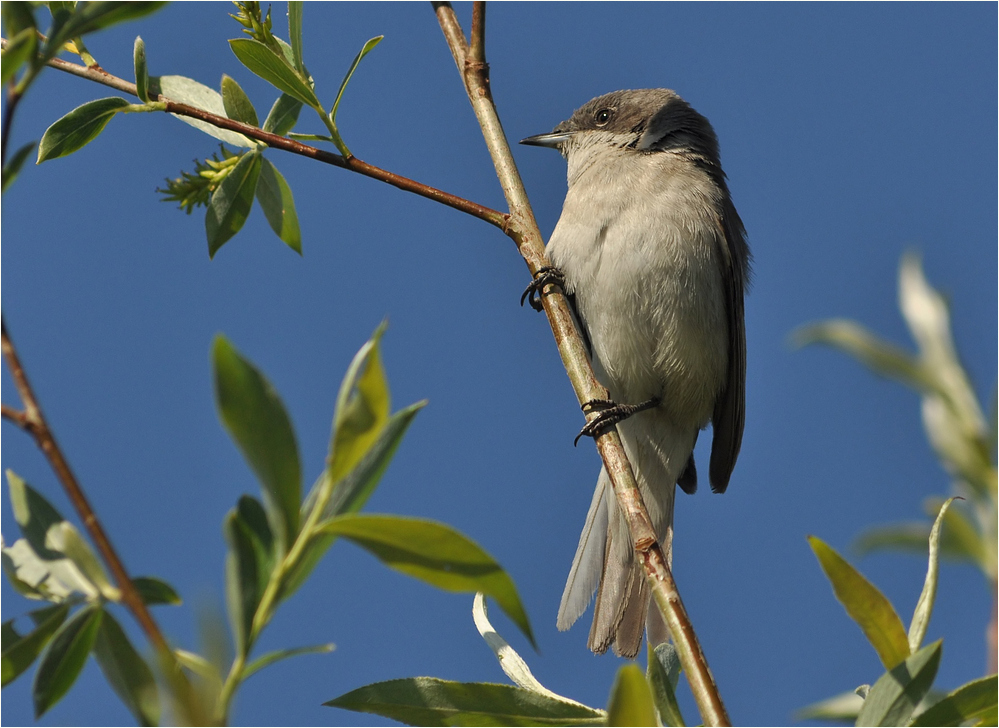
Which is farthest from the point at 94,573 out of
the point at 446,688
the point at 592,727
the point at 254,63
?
the point at 254,63

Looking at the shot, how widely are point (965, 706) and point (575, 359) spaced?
1.43 meters

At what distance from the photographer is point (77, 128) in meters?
2.16

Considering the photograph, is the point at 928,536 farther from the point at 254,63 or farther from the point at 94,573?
the point at 254,63

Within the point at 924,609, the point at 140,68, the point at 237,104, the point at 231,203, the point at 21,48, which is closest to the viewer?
the point at 21,48

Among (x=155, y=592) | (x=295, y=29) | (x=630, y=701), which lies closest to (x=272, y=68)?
(x=295, y=29)

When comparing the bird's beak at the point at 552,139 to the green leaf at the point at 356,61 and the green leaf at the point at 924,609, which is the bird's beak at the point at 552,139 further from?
the green leaf at the point at 924,609

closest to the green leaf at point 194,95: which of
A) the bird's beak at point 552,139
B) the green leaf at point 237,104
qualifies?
the green leaf at point 237,104

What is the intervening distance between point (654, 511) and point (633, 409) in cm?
78

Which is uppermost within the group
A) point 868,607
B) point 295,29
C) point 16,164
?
point 295,29

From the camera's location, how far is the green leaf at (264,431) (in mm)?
983

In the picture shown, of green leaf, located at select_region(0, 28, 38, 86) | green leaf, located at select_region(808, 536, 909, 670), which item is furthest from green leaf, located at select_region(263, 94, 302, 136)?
green leaf, located at select_region(808, 536, 909, 670)

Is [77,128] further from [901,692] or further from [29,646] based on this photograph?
[901,692]

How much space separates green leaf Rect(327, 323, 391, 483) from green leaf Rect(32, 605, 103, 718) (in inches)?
16.9

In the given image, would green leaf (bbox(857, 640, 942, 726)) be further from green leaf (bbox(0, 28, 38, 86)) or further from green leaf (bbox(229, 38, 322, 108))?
green leaf (bbox(229, 38, 322, 108))
